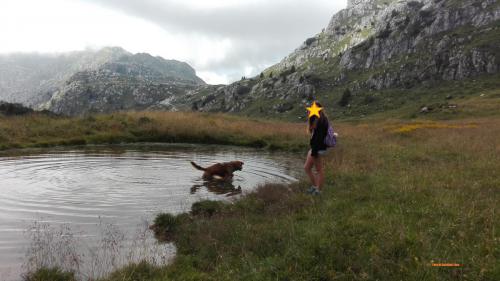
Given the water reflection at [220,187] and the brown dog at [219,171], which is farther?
the brown dog at [219,171]

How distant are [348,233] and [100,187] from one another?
9.09 m

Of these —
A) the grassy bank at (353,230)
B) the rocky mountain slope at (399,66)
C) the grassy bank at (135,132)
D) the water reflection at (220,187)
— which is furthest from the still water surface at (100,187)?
the rocky mountain slope at (399,66)

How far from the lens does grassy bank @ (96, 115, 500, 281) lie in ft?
18.9

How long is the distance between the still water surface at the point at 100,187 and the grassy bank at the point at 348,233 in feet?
5.74

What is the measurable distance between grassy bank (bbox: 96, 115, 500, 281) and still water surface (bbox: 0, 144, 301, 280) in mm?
1748

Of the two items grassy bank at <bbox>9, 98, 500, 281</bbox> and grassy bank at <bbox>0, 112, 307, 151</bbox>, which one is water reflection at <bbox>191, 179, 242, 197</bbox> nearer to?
grassy bank at <bbox>9, 98, 500, 281</bbox>

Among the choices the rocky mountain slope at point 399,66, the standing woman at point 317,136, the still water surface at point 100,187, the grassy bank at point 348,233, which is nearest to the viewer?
the grassy bank at point 348,233

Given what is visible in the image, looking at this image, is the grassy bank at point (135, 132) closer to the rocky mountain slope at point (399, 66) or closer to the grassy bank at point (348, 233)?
the grassy bank at point (348, 233)

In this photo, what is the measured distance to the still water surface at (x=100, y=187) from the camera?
8641mm

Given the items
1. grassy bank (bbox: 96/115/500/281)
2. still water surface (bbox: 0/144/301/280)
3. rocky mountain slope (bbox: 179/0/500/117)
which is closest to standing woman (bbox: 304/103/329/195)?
grassy bank (bbox: 96/115/500/281)

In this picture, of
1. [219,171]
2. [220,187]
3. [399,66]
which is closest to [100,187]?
[220,187]

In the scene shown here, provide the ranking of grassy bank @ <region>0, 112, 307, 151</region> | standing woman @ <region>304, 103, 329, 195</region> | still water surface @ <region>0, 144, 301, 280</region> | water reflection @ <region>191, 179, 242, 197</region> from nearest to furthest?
still water surface @ <region>0, 144, 301, 280</region> → standing woman @ <region>304, 103, 329, 195</region> → water reflection @ <region>191, 179, 242, 197</region> → grassy bank @ <region>0, 112, 307, 151</region>

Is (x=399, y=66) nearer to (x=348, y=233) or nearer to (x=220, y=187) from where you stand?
(x=220, y=187)

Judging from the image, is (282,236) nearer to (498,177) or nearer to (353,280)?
(353,280)
